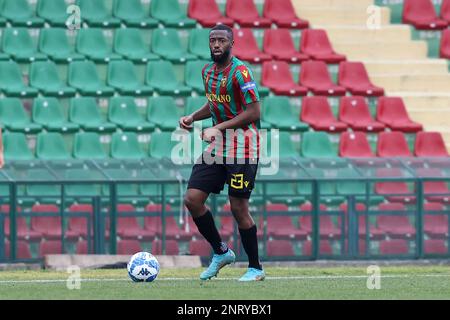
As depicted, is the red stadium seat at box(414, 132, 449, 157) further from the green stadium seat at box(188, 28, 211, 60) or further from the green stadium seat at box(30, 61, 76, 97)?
the green stadium seat at box(30, 61, 76, 97)

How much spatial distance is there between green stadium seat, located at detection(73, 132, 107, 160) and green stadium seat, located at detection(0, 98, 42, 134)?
0.57 m

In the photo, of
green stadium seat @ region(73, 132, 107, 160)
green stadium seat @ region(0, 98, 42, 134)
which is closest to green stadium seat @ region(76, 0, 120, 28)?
green stadium seat @ region(0, 98, 42, 134)

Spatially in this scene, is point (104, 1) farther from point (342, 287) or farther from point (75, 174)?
point (342, 287)

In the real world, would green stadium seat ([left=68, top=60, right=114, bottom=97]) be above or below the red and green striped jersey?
above

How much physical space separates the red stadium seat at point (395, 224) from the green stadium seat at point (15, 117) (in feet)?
15.7

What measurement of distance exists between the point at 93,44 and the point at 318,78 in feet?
11.3

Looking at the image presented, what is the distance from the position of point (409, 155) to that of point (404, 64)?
239 centimetres

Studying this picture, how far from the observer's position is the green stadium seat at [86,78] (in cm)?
1944

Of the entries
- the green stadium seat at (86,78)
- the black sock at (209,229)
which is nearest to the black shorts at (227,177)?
the black sock at (209,229)

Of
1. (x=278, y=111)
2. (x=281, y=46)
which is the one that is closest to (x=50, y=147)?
(x=278, y=111)

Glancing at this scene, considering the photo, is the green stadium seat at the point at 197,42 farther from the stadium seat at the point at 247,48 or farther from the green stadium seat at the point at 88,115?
the green stadium seat at the point at 88,115

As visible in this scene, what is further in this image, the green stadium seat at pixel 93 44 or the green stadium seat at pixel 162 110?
the green stadium seat at pixel 93 44

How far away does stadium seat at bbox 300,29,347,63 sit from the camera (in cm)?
2117

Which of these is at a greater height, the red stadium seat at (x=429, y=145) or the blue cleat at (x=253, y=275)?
the red stadium seat at (x=429, y=145)
